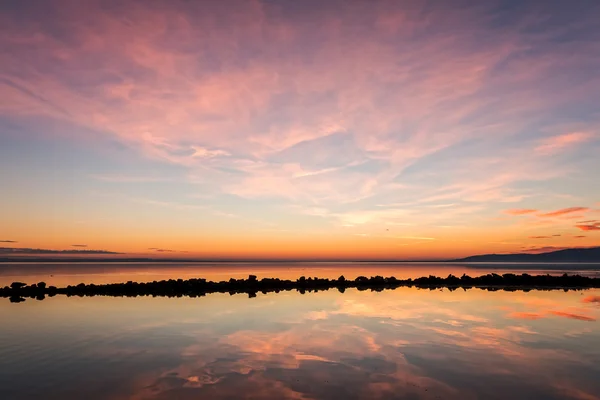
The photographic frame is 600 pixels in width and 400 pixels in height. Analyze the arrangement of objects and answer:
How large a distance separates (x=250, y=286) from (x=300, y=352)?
36.5 metres

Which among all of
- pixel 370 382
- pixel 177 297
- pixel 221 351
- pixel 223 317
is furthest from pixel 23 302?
pixel 370 382

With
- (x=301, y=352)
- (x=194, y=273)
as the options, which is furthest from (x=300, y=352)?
(x=194, y=273)

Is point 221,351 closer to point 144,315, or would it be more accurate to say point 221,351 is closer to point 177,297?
point 144,315

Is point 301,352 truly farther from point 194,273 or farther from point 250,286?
point 194,273

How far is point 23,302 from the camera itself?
1442 inches

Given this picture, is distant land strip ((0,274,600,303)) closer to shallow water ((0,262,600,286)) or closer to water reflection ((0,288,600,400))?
water reflection ((0,288,600,400))

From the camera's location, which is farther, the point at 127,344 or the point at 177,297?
the point at 177,297

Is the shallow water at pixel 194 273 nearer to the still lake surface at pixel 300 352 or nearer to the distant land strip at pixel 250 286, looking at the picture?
the distant land strip at pixel 250 286

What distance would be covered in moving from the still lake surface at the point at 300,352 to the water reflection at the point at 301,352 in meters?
0.07

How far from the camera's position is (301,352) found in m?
18.2

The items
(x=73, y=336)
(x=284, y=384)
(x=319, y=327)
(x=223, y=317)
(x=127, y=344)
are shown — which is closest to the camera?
(x=284, y=384)

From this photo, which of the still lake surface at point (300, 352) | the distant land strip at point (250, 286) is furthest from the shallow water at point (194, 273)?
the still lake surface at point (300, 352)

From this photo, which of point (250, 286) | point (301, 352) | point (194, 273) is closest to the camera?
point (301, 352)

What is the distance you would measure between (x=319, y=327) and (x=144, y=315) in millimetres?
14135
